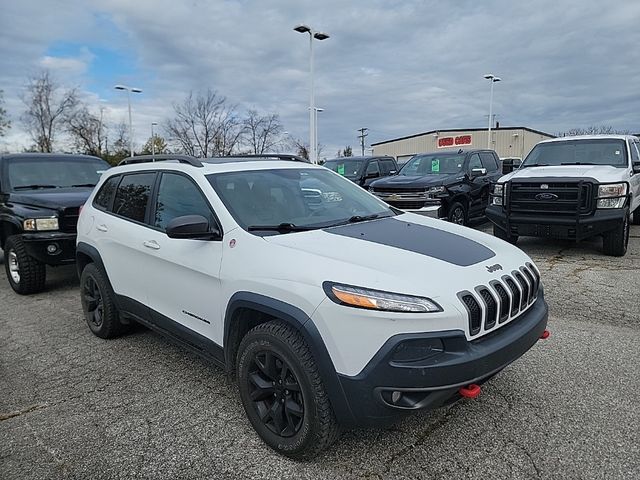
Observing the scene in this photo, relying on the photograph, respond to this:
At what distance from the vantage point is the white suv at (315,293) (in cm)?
225

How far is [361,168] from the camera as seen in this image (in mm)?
13312

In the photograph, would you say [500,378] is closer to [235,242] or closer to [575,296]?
[235,242]

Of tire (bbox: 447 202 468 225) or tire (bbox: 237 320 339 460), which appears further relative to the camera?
tire (bbox: 447 202 468 225)

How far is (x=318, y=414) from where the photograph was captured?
7.84ft

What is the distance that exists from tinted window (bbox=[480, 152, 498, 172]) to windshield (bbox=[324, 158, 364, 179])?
3.41 meters

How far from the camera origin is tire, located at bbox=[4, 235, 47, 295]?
6.12m

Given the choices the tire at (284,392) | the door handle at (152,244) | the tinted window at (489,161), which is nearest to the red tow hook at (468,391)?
the tire at (284,392)

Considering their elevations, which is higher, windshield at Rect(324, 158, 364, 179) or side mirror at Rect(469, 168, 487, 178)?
windshield at Rect(324, 158, 364, 179)

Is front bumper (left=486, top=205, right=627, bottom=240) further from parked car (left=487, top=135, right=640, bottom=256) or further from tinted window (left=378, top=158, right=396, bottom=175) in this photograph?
tinted window (left=378, top=158, right=396, bottom=175)

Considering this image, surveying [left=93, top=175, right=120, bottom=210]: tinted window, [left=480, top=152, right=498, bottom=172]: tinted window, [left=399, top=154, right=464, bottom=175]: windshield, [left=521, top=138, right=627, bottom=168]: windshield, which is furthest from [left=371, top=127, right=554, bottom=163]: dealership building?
[left=93, top=175, right=120, bottom=210]: tinted window

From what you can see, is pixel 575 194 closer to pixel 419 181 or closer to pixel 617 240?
pixel 617 240

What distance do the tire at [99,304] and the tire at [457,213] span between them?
6990mm

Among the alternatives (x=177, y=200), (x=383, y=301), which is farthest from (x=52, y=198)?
(x=383, y=301)

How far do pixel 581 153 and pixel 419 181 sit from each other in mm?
2971
